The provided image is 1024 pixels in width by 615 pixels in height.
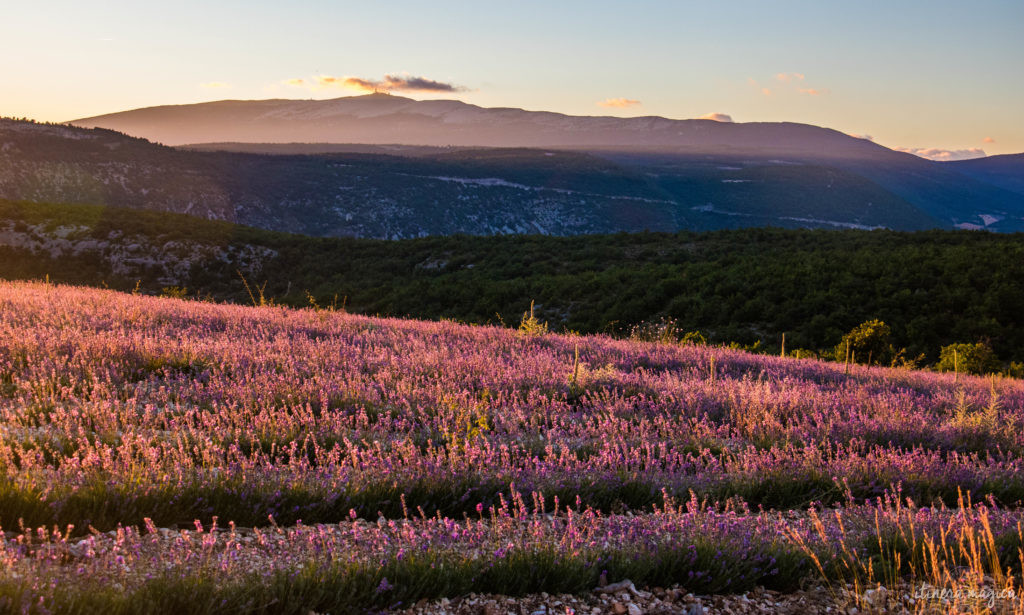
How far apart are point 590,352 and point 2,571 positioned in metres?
7.65

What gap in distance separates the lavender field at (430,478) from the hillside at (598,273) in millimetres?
10078

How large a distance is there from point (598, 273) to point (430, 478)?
103 feet

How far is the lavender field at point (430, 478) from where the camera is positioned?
2.54 metres

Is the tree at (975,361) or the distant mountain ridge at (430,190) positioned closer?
the tree at (975,361)

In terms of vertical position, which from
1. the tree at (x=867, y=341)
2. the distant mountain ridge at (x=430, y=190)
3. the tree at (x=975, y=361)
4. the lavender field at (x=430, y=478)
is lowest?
the tree at (x=975, y=361)

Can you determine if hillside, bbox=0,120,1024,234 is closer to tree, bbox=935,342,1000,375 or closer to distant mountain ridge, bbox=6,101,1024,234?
distant mountain ridge, bbox=6,101,1024,234

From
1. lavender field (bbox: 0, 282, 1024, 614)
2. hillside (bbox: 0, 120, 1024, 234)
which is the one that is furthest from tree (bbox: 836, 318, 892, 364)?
hillside (bbox: 0, 120, 1024, 234)

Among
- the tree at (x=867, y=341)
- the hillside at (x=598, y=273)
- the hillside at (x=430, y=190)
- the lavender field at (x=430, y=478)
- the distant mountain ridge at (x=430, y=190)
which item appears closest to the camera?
the lavender field at (x=430, y=478)

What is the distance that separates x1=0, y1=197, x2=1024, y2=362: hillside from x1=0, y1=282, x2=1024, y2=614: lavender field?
33.1 feet

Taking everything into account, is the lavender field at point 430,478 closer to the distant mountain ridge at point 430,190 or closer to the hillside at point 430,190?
the distant mountain ridge at point 430,190

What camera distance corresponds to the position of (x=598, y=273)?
34375 mm

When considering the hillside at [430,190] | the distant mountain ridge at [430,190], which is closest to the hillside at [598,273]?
the distant mountain ridge at [430,190]

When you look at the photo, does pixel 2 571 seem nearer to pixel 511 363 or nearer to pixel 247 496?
pixel 247 496

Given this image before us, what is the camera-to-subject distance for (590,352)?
9195 mm
